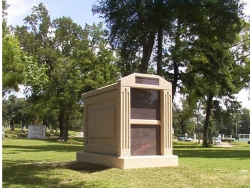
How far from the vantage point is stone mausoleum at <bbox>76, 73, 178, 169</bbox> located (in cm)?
1205

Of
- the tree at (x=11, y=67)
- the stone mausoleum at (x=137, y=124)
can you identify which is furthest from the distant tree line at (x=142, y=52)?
the stone mausoleum at (x=137, y=124)

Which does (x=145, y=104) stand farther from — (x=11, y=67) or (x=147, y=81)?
(x=11, y=67)

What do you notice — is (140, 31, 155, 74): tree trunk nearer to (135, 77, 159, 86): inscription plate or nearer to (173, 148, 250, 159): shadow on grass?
(173, 148, 250, 159): shadow on grass

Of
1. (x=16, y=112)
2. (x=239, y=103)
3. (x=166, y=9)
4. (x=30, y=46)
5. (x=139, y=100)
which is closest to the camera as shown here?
(x=139, y=100)

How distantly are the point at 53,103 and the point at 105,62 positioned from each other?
9043 millimetres

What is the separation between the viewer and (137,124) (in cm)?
1250

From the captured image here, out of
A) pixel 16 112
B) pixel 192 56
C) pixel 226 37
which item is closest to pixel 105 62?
pixel 192 56

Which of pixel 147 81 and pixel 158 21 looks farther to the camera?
pixel 158 21

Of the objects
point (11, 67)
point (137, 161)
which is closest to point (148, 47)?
point (137, 161)

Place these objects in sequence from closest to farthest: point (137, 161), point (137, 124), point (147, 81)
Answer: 1. point (137, 161)
2. point (137, 124)
3. point (147, 81)

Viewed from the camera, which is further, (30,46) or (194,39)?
(30,46)

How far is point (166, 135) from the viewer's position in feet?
42.4

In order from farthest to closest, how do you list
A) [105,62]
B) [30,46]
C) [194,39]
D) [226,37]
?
[30,46]
[105,62]
[194,39]
[226,37]

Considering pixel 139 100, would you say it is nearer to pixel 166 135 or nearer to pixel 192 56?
pixel 166 135
